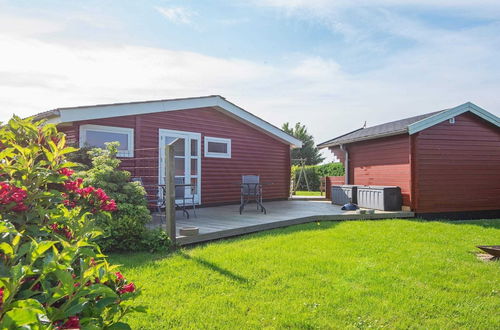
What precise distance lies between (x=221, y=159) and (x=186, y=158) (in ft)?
4.28

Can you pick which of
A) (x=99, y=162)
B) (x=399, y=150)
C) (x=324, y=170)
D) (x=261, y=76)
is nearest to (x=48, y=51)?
(x=99, y=162)

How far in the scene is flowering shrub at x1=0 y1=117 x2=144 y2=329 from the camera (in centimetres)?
92

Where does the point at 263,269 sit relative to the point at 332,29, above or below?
below

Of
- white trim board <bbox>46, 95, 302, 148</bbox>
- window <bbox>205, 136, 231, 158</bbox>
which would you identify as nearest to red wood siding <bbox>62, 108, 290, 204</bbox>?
window <bbox>205, 136, 231, 158</bbox>

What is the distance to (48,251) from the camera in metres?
1.35

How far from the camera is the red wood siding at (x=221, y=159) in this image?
823cm

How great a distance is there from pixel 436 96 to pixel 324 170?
28.2ft

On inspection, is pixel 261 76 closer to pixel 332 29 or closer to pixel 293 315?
pixel 332 29

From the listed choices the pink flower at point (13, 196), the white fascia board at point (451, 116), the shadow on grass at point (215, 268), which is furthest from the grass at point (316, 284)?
the white fascia board at point (451, 116)

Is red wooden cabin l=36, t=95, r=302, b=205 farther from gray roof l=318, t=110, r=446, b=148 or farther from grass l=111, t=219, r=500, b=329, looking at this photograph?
grass l=111, t=219, r=500, b=329

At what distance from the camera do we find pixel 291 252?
478cm

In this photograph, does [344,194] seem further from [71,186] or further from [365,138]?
[71,186]

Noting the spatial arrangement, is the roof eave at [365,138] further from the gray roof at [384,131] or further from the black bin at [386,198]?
the black bin at [386,198]

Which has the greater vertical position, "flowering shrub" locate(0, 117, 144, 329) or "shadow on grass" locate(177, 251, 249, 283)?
"flowering shrub" locate(0, 117, 144, 329)
